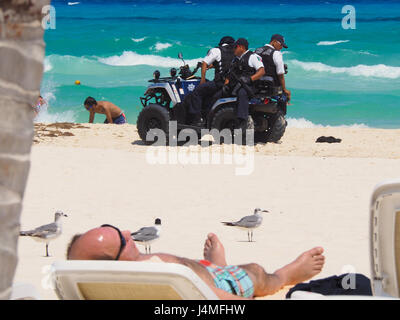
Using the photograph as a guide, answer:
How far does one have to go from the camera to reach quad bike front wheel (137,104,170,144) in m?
13.1

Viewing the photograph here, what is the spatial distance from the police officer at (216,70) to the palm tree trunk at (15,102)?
35.1 ft

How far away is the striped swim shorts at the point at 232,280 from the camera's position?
3981 millimetres

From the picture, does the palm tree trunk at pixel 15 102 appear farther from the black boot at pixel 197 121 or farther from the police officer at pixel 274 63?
the black boot at pixel 197 121

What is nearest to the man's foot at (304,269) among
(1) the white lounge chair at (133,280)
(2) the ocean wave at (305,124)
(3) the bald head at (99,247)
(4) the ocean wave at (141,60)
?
(3) the bald head at (99,247)

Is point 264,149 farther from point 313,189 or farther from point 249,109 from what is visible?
point 313,189

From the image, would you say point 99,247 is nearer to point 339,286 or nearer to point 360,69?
point 339,286

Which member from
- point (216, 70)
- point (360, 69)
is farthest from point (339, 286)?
point (360, 69)

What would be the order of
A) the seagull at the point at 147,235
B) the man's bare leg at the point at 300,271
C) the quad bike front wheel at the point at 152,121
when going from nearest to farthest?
the man's bare leg at the point at 300,271 < the seagull at the point at 147,235 < the quad bike front wheel at the point at 152,121

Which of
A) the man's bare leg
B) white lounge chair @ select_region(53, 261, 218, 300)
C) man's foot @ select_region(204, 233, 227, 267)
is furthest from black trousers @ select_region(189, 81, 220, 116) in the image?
white lounge chair @ select_region(53, 261, 218, 300)

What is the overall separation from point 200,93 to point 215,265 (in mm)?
8736

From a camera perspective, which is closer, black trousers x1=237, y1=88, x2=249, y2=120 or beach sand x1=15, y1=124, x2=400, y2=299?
beach sand x1=15, y1=124, x2=400, y2=299

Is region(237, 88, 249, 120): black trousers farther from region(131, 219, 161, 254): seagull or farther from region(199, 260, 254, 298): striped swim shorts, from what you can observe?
region(199, 260, 254, 298): striped swim shorts

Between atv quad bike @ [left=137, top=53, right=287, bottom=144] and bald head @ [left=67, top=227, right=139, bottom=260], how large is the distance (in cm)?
911

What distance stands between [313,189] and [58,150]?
4598 mm
